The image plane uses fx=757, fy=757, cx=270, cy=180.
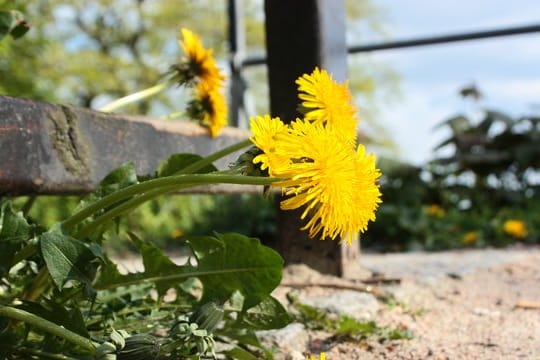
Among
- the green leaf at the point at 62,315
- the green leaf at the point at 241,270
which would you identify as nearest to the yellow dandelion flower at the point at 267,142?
the green leaf at the point at 241,270

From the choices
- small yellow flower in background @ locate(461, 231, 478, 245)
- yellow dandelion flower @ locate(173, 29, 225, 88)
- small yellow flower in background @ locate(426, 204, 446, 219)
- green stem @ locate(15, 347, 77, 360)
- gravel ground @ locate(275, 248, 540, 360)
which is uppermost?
yellow dandelion flower @ locate(173, 29, 225, 88)

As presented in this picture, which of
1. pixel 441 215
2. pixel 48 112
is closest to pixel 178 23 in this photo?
pixel 441 215

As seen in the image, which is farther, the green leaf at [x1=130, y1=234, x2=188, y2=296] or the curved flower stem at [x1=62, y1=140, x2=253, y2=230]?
the green leaf at [x1=130, y1=234, x2=188, y2=296]

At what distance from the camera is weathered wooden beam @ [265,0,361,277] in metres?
2.59

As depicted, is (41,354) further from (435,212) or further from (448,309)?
(435,212)

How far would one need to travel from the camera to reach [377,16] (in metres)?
14.2

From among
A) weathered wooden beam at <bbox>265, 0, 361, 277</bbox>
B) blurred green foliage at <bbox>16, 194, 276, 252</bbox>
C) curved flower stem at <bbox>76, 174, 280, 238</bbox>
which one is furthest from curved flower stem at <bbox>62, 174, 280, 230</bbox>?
blurred green foliage at <bbox>16, 194, 276, 252</bbox>

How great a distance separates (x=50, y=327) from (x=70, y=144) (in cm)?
60

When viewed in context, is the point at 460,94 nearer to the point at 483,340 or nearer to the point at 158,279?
the point at 483,340

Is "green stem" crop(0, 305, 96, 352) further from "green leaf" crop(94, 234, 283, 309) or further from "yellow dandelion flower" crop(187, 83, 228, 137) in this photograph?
"yellow dandelion flower" crop(187, 83, 228, 137)

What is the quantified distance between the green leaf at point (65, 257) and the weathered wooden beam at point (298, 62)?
4.61ft

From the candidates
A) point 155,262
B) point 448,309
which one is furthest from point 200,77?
point 448,309

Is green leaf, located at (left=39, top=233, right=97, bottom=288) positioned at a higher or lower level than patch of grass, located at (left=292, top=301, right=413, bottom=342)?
higher

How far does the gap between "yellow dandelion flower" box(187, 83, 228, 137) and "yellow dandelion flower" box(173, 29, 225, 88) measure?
20mm
